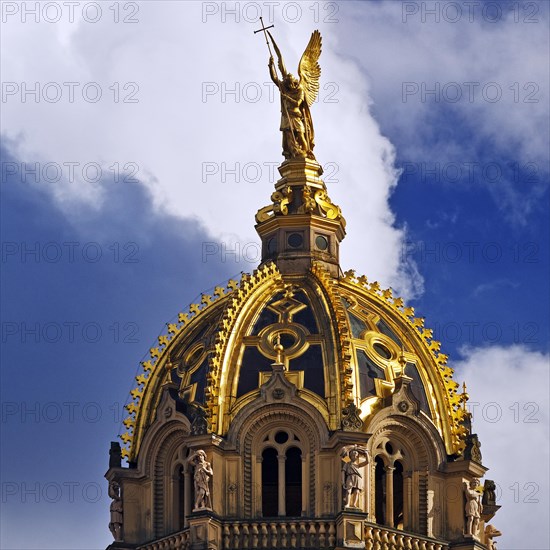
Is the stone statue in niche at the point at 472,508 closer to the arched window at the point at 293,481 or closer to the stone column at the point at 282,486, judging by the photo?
the arched window at the point at 293,481

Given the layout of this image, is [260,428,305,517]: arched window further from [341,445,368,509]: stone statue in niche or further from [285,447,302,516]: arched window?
[341,445,368,509]: stone statue in niche

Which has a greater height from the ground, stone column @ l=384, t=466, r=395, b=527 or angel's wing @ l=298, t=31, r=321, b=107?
angel's wing @ l=298, t=31, r=321, b=107

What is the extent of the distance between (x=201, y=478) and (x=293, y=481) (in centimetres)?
343

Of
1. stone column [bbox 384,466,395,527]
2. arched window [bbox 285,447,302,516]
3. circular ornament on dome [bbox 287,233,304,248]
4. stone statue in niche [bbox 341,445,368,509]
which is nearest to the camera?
stone statue in niche [bbox 341,445,368,509]

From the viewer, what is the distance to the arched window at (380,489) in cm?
11650

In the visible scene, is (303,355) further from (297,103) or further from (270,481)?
(297,103)

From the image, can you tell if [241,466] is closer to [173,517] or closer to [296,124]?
[173,517]

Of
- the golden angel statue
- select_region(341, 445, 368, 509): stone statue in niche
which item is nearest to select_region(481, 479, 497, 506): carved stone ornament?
select_region(341, 445, 368, 509): stone statue in niche

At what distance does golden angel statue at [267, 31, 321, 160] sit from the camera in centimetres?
12562

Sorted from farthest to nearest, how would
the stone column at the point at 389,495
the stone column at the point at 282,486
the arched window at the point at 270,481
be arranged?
1. the stone column at the point at 389,495
2. the arched window at the point at 270,481
3. the stone column at the point at 282,486

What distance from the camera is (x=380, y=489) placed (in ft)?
383

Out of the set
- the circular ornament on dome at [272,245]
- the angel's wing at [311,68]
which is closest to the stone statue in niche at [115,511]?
the circular ornament on dome at [272,245]

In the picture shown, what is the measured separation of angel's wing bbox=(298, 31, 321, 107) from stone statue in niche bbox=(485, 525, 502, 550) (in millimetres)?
17834

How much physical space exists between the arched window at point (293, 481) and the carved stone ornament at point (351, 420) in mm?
2136
